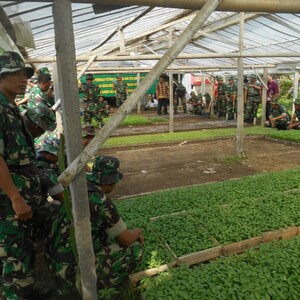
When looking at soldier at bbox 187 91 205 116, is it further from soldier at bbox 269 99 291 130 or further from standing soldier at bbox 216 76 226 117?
soldier at bbox 269 99 291 130

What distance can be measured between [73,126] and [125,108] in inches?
13.3

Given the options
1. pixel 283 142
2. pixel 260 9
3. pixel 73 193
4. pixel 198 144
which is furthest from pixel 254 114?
pixel 73 193

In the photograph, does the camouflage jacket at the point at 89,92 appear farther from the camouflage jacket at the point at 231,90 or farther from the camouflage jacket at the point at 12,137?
the camouflage jacket at the point at 12,137

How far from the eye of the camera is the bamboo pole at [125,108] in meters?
1.66

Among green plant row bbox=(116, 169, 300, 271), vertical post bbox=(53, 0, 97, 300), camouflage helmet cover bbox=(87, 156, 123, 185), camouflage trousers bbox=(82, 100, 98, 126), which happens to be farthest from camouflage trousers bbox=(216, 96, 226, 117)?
vertical post bbox=(53, 0, 97, 300)

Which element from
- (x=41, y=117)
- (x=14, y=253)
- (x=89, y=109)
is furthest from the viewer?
(x=89, y=109)

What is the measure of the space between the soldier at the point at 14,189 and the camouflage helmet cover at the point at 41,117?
95 mm

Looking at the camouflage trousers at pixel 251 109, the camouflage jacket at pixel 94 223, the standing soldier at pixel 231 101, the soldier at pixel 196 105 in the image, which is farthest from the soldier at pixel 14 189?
the soldier at pixel 196 105

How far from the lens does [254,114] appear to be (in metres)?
12.8

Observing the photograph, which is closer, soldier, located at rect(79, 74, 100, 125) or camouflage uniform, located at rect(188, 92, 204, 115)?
soldier, located at rect(79, 74, 100, 125)

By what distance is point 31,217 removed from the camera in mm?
2311

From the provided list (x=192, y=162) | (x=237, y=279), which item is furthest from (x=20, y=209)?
(x=192, y=162)

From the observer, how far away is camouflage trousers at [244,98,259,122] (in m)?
12.6

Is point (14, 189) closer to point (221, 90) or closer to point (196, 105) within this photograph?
point (221, 90)
